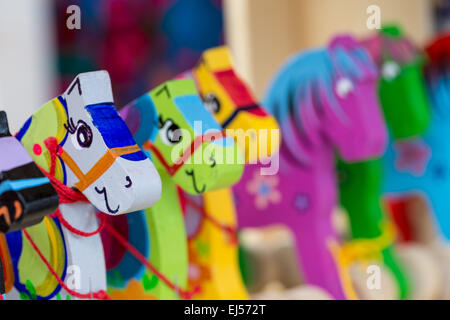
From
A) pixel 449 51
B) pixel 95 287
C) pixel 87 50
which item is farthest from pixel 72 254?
pixel 87 50

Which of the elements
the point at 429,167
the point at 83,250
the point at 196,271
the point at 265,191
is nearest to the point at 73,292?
the point at 83,250

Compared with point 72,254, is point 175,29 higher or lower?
higher

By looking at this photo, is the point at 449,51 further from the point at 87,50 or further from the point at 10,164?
the point at 87,50

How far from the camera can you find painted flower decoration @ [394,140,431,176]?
75cm

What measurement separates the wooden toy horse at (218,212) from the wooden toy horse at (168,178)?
3cm

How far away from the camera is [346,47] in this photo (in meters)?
0.58

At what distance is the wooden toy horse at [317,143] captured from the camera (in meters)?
0.56

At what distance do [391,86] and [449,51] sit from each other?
11cm

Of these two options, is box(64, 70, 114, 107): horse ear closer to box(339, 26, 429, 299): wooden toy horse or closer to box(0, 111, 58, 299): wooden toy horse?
box(0, 111, 58, 299): wooden toy horse

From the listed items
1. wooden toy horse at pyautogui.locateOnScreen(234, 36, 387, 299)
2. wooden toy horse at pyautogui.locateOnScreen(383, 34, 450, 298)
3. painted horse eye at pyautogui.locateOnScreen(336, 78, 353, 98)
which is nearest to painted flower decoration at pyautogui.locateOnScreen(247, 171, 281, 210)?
wooden toy horse at pyautogui.locateOnScreen(234, 36, 387, 299)

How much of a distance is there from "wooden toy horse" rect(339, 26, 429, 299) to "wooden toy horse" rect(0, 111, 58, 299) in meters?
0.39

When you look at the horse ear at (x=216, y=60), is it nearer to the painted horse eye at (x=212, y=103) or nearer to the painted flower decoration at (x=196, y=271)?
the painted horse eye at (x=212, y=103)

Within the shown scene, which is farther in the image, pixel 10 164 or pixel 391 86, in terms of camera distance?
pixel 391 86

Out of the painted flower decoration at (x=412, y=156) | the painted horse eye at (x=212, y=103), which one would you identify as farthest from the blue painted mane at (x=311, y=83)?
the painted flower decoration at (x=412, y=156)
